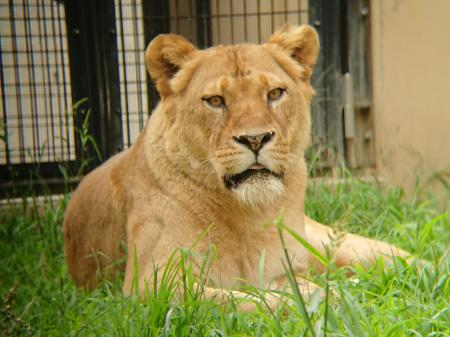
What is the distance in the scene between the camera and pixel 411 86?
19.3 feet

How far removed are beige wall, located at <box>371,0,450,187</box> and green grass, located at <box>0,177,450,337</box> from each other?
64cm

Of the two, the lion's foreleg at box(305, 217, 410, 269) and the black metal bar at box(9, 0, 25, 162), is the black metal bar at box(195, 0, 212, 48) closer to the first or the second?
the black metal bar at box(9, 0, 25, 162)

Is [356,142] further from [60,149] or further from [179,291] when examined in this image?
[179,291]

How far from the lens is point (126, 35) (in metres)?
5.79

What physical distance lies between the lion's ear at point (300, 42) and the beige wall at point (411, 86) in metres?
1.86

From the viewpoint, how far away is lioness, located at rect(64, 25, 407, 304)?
12.1ft

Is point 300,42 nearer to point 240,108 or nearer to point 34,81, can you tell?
point 240,108

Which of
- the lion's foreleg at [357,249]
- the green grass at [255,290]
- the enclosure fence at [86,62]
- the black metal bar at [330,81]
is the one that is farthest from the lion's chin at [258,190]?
the black metal bar at [330,81]

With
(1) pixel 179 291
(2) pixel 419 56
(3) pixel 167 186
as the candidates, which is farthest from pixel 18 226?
(2) pixel 419 56

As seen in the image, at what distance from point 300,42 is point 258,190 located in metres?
0.76

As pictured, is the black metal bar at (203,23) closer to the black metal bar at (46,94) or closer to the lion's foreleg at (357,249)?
the black metal bar at (46,94)

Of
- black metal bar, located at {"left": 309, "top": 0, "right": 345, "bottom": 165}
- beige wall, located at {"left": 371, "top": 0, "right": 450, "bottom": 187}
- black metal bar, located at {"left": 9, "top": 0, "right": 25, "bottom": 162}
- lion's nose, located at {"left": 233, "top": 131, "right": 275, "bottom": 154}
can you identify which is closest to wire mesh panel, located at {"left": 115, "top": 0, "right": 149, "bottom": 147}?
black metal bar, located at {"left": 9, "top": 0, "right": 25, "bottom": 162}

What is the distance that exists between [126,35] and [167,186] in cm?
206

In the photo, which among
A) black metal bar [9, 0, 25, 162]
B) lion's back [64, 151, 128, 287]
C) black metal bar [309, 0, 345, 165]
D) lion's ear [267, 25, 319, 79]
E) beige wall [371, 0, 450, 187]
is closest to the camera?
lion's ear [267, 25, 319, 79]
